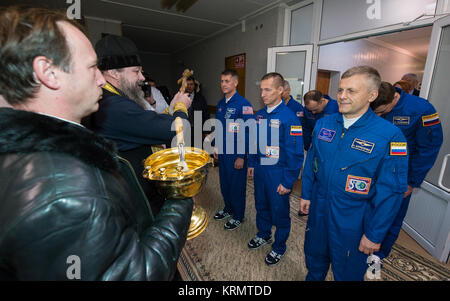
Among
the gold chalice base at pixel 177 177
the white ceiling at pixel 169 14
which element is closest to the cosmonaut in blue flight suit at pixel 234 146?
the gold chalice base at pixel 177 177

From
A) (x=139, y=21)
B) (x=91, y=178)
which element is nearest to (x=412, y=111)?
(x=91, y=178)

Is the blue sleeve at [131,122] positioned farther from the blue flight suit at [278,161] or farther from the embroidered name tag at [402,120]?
the embroidered name tag at [402,120]

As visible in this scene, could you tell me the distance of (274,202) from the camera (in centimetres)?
195

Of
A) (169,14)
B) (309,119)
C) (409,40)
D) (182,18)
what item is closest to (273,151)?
(309,119)

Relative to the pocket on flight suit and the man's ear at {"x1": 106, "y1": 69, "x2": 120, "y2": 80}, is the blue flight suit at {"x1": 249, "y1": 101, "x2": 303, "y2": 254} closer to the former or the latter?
the pocket on flight suit

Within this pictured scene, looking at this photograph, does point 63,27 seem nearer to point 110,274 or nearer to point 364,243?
point 110,274

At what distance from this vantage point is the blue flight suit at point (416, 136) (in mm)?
1844

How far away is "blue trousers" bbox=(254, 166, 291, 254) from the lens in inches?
76.0

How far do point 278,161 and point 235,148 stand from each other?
0.72 metres

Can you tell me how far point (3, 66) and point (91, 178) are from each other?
0.35 m

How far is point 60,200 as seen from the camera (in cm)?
41

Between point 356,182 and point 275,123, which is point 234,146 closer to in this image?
point 275,123

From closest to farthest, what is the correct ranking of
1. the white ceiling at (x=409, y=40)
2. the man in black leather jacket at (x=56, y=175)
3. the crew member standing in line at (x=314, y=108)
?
the man in black leather jacket at (x=56, y=175), the crew member standing in line at (x=314, y=108), the white ceiling at (x=409, y=40)

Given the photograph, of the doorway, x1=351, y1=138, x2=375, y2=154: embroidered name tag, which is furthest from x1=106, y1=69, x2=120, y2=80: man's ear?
the doorway
